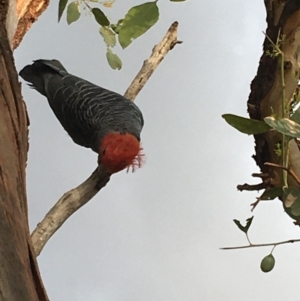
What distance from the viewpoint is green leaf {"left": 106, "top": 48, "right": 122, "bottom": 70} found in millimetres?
1066

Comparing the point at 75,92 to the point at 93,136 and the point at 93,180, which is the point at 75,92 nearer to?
the point at 93,136

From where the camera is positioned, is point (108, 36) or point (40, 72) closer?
point (108, 36)

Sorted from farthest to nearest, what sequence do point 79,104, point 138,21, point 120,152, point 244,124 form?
point 79,104
point 120,152
point 244,124
point 138,21

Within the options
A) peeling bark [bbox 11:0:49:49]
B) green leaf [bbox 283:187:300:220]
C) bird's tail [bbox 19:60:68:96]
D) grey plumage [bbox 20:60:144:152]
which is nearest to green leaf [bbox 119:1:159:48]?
green leaf [bbox 283:187:300:220]

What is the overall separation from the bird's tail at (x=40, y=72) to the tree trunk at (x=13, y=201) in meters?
1.08

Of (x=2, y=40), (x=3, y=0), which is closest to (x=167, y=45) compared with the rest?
(x=3, y=0)

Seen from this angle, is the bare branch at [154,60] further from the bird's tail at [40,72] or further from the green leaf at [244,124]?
the green leaf at [244,124]

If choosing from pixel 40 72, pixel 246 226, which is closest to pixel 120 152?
pixel 40 72

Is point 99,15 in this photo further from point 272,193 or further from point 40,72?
point 40,72

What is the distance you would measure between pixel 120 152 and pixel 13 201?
0.88 metres

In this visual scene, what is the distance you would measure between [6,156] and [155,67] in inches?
30.9

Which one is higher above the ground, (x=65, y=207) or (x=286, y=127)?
(x=286, y=127)

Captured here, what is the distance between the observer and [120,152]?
1.33 metres

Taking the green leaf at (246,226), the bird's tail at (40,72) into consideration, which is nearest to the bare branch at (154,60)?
the bird's tail at (40,72)
